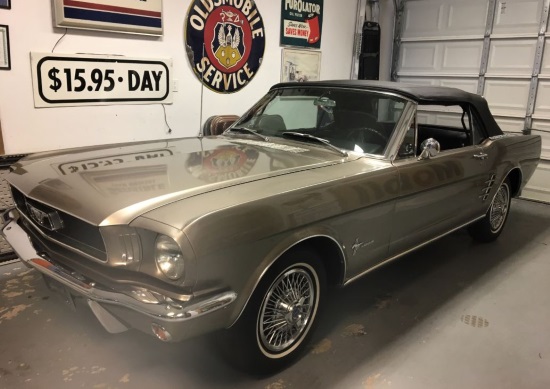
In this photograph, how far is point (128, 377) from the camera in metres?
2.30

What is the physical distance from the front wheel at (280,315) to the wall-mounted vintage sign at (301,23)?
3914 mm

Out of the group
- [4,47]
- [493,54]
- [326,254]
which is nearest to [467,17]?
[493,54]

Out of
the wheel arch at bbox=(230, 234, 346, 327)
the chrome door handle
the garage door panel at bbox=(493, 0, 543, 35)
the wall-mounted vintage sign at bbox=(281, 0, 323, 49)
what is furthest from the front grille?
the garage door panel at bbox=(493, 0, 543, 35)

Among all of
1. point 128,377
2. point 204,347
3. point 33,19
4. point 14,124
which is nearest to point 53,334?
point 128,377

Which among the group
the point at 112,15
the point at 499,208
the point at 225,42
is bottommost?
the point at 499,208

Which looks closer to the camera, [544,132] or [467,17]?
[544,132]

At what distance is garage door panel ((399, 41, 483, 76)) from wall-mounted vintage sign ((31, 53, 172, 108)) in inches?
165

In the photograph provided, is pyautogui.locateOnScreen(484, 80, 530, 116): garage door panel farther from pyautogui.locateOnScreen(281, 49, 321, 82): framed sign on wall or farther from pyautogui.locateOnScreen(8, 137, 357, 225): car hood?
pyautogui.locateOnScreen(8, 137, 357, 225): car hood

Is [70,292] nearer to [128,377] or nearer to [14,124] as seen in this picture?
[128,377]

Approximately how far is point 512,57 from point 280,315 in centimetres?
548

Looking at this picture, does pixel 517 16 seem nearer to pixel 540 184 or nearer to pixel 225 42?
pixel 540 184

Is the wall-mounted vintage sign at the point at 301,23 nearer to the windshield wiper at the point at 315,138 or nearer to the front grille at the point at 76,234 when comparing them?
the windshield wiper at the point at 315,138

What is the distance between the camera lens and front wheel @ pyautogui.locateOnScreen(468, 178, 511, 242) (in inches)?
163

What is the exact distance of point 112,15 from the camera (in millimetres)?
3955
